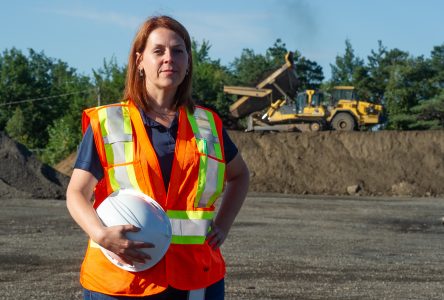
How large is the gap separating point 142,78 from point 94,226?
59 cm

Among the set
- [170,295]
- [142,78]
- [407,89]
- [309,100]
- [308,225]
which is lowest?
[308,225]

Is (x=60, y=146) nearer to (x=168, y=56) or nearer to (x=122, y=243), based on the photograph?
(x=168, y=56)

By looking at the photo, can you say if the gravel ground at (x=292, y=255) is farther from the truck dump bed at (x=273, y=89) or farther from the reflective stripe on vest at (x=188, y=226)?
the truck dump bed at (x=273, y=89)

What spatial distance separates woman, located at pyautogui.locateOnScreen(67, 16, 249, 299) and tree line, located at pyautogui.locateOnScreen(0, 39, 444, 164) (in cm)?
5497

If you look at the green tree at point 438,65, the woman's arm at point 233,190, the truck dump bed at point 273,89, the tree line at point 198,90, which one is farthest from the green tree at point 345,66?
the woman's arm at point 233,190

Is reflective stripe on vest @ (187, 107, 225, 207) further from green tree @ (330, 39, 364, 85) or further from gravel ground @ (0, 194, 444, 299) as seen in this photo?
green tree @ (330, 39, 364, 85)

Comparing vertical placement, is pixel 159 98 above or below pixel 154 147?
above

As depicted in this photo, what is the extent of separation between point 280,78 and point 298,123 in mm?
2289

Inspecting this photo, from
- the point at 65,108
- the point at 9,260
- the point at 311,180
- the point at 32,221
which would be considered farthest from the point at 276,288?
the point at 65,108

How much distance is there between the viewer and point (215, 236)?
3127 mm

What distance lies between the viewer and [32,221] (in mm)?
17531

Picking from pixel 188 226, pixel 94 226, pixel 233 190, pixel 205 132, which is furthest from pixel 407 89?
pixel 94 226

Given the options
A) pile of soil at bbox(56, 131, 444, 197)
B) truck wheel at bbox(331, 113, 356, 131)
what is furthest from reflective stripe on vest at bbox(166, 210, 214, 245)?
truck wheel at bbox(331, 113, 356, 131)

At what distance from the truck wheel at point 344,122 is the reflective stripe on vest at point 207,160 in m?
39.1
